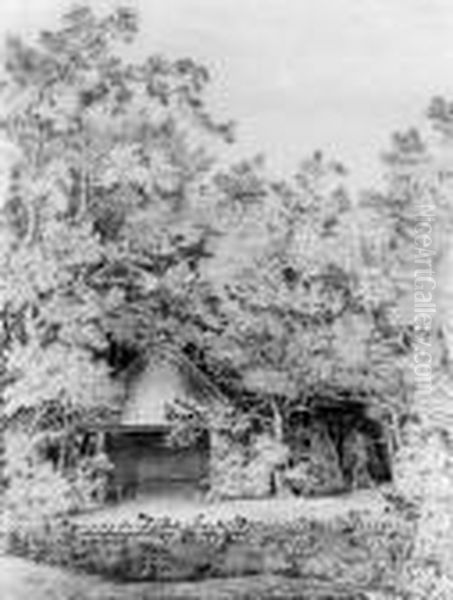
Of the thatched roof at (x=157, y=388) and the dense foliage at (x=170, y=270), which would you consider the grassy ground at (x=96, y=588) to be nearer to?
the dense foliage at (x=170, y=270)

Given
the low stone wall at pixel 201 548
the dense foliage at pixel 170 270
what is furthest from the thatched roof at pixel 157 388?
the low stone wall at pixel 201 548

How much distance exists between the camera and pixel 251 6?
1.69 metres

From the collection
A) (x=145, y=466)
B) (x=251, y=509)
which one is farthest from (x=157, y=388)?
(x=251, y=509)

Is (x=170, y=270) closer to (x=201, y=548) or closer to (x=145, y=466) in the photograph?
(x=145, y=466)

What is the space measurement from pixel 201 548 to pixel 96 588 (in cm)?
15

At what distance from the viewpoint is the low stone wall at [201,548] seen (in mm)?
1584

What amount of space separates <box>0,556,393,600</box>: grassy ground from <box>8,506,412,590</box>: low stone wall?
0.04ft

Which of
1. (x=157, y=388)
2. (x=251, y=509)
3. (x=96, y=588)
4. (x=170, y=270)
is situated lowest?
(x=96, y=588)

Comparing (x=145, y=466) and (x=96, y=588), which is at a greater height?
(x=145, y=466)

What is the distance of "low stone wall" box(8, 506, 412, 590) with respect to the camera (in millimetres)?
1584

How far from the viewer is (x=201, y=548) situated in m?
1.60

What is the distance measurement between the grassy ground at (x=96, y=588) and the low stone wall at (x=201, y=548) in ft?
0.04

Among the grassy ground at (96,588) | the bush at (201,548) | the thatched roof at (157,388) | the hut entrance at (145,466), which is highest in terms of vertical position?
the thatched roof at (157,388)

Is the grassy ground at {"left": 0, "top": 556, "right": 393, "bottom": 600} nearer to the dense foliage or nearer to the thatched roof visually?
the dense foliage
